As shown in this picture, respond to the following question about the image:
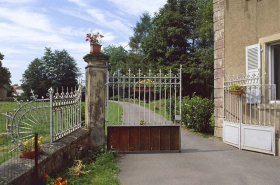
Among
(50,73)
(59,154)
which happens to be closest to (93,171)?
(59,154)

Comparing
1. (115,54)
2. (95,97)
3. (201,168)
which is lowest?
(201,168)

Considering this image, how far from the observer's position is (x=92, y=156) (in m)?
6.38

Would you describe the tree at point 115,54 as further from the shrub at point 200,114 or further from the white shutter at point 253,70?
the white shutter at point 253,70

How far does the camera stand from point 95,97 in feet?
22.3

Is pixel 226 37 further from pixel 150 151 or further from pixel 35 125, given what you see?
pixel 35 125

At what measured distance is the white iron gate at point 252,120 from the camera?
272 inches

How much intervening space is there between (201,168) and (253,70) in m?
3.74

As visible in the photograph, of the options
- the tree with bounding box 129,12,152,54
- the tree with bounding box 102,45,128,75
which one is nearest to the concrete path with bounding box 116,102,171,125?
the tree with bounding box 129,12,152,54

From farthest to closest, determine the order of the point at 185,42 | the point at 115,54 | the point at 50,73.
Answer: the point at 115,54, the point at 50,73, the point at 185,42

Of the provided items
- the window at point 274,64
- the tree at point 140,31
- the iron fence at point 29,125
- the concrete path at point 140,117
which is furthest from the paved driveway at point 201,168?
the tree at point 140,31

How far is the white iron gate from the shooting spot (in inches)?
272

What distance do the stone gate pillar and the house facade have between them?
424 cm

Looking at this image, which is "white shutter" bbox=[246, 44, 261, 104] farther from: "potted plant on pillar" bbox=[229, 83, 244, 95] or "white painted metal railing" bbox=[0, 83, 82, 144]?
"white painted metal railing" bbox=[0, 83, 82, 144]

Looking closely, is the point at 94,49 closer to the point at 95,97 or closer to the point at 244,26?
the point at 95,97
